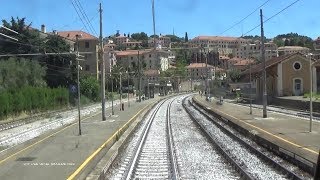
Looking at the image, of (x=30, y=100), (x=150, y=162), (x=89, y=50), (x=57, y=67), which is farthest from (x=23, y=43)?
(x=150, y=162)

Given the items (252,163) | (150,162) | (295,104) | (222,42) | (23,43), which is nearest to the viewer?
(252,163)

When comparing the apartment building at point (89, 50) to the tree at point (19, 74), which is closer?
the tree at point (19, 74)

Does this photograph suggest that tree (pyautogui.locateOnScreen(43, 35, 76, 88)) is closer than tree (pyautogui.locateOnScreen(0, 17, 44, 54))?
No

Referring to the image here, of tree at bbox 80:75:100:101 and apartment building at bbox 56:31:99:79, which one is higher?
apartment building at bbox 56:31:99:79

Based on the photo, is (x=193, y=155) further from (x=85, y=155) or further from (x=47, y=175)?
(x=47, y=175)

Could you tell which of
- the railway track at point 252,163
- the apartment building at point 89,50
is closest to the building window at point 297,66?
the railway track at point 252,163

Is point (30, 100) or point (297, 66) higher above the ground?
point (297, 66)

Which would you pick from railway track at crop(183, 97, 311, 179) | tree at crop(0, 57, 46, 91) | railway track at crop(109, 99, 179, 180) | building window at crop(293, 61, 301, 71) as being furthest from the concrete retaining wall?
tree at crop(0, 57, 46, 91)

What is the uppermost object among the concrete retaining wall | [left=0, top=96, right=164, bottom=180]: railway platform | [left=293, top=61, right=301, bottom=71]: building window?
[left=293, top=61, right=301, bottom=71]: building window

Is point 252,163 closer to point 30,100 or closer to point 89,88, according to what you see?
point 30,100

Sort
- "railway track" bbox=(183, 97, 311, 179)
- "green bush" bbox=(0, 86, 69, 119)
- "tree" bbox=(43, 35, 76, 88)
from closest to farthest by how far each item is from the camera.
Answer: "railway track" bbox=(183, 97, 311, 179), "green bush" bbox=(0, 86, 69, 119), "tree" bbox=(43, 35, 76, 88)

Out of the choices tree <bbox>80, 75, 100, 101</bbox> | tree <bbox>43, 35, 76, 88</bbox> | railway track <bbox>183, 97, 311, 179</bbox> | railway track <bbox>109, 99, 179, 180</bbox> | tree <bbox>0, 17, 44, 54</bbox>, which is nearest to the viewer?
railway track <bbox>183, 97, 311, 179</bbox>

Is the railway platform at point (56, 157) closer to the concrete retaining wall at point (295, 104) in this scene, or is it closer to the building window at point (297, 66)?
the concrete retaining wall at point (295, 104)

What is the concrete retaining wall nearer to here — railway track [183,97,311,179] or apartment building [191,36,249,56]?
railway track [183,97,311,179]
